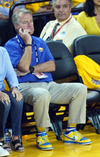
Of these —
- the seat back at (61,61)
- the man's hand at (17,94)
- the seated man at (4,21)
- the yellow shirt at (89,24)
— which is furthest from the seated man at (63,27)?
the man's hand at (17,94)

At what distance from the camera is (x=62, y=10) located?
14.7 feet

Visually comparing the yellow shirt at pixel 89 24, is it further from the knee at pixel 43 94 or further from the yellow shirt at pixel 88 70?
the knee at pixel 43 94

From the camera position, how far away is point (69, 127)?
3379 mm

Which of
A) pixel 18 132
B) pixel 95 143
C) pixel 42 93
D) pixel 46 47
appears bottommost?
pixel 95 143

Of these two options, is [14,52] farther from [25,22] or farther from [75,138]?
[75,138]

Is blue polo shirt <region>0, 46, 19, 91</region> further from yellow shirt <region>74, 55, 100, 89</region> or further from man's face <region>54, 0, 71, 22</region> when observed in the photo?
man's face <region>54, 0, 71, 22</region>

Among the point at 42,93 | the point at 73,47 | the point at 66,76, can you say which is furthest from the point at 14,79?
the point at 73,47

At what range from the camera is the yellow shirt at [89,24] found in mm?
4496

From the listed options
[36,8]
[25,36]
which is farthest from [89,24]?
[25,36]

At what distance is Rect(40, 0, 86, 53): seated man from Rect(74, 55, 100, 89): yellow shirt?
297mm

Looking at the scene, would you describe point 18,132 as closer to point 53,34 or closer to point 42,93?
point 42,93

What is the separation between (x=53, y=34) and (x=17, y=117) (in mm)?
1642

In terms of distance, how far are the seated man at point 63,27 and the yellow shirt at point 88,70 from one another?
30 centimetres

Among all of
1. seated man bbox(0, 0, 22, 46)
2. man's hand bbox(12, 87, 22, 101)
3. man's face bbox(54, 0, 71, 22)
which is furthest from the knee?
seated man bbox(0, 0, 22, 46)
